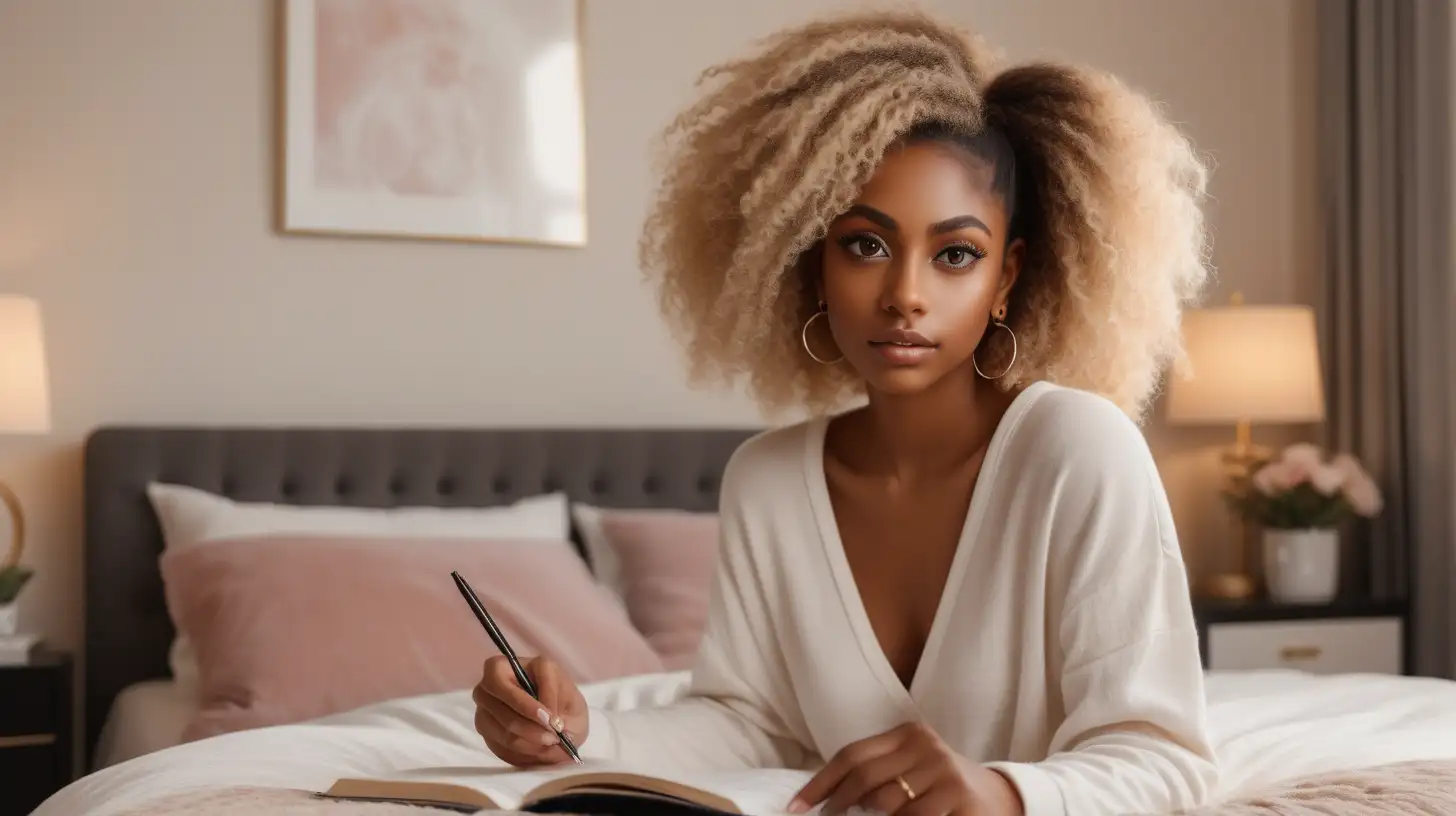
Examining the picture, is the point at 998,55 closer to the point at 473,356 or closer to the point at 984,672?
the point at 984,672

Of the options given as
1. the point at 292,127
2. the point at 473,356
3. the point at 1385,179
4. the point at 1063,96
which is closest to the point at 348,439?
the point at 473,356

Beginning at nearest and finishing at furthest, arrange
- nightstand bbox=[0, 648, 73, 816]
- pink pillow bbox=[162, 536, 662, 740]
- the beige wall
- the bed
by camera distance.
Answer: the bed
pink pillow bbox=[162, 536, 662, 740]
nightstand bbox=[0, 648, 73, 816]
the beige wall

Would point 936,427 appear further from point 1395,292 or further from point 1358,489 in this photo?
point 1395,292

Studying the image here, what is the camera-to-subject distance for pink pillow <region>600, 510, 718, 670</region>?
313 cm

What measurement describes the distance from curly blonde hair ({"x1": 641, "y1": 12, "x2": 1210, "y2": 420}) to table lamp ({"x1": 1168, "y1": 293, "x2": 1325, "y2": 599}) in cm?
245

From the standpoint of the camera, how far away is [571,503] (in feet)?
11.8

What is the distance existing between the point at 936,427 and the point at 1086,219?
0.26m

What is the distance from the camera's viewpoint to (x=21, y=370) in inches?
120

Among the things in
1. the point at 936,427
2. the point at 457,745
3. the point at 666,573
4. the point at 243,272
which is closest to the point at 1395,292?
the point at 666,573

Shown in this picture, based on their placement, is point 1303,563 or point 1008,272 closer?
point 1008,272

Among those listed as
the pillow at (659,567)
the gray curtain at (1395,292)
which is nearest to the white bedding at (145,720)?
the pillow at (659,567)

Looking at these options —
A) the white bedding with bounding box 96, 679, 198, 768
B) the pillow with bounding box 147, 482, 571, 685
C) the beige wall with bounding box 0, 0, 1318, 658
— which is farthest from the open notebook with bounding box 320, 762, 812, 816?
the beige wall with bounding box 0, 0, 1318, 658

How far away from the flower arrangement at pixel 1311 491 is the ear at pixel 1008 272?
267 cm

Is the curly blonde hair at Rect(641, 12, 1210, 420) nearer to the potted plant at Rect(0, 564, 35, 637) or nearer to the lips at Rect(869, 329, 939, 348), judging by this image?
the lips at Rect(869, 329, 939, 348)
